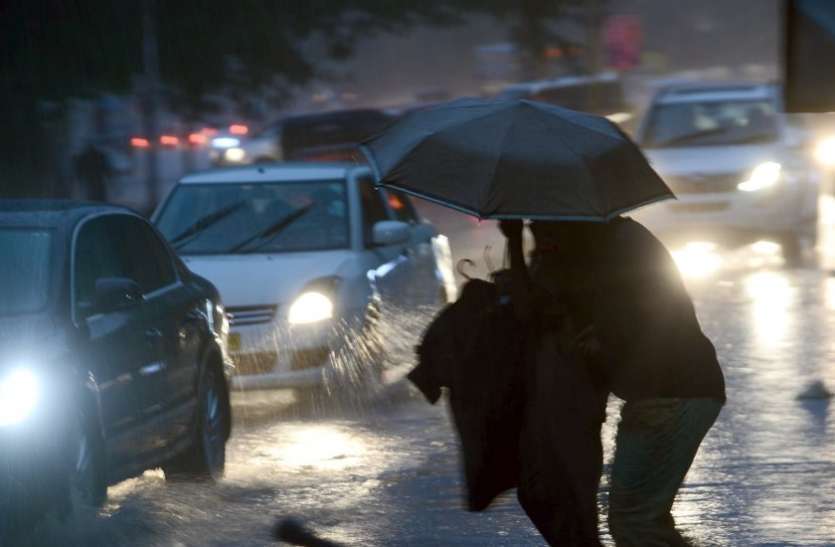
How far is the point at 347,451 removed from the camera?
33.1 ft

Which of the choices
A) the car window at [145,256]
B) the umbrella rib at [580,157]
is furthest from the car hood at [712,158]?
the umbrella rib at [580,157]

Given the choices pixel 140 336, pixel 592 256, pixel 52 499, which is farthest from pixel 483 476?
pixel 140 336

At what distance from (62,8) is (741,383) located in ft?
53.9

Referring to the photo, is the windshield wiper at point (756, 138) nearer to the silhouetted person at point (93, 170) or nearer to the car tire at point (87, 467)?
the silhouetted person at point (93, 170)

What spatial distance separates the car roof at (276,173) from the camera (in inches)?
522

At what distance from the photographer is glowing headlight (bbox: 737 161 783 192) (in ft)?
65.4

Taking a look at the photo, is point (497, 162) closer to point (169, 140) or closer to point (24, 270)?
point (24, 270)

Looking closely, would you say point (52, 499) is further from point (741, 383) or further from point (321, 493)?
point (741, 383)

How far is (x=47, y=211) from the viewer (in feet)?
28.4

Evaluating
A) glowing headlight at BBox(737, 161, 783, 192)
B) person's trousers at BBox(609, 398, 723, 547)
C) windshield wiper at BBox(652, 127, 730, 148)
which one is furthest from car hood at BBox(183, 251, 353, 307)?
windshield wiper at BBox(652, 127, 730, 148)

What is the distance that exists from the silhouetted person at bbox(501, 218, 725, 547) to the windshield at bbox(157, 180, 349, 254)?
7292 mm

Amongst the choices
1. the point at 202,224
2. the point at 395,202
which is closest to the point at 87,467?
the point at 202,224

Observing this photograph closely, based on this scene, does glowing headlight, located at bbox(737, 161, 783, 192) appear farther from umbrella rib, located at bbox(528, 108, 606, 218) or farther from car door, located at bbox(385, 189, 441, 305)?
umbrella rib, located at bbox(528, 108, 606, 218)

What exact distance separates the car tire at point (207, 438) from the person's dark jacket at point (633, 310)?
13.8 ft
